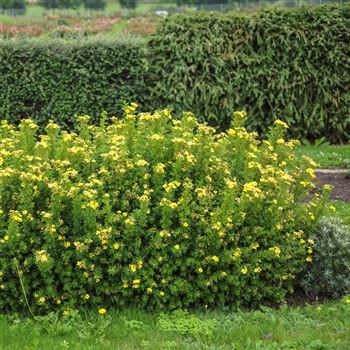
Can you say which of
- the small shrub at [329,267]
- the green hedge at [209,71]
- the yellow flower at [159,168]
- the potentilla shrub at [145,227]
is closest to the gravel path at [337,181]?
the green hedge at [209,71]

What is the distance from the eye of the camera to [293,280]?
526 centimetres

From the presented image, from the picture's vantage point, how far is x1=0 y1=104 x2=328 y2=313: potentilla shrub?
4.69m

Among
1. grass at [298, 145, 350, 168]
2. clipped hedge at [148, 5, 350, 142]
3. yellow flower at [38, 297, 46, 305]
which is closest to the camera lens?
yellow flower at [38, 297, 46, 305]

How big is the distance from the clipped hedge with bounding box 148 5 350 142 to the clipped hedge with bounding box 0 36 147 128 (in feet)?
2.15

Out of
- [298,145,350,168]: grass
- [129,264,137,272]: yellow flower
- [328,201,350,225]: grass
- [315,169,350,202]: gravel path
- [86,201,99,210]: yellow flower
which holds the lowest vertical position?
[298,145,350,168]: grass

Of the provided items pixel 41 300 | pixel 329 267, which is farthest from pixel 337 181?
pixel 41 300

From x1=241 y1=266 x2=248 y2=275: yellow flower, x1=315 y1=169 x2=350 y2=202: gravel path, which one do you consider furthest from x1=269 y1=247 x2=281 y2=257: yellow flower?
x1=315 y1=169 x2=350 y2=202: gravel path

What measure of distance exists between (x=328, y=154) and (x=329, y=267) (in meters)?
5.18

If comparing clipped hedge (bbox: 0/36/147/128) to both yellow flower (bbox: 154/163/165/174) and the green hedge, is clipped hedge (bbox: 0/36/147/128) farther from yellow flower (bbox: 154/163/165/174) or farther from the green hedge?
yellow flower (bbox: 154/163/165/174)

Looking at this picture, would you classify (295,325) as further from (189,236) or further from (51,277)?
(51,277)

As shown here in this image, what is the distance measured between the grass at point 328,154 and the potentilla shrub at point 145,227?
4.50 meters

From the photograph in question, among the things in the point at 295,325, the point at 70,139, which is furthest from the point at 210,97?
the point at 295,325

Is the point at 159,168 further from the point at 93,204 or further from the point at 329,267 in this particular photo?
the point at 329,267

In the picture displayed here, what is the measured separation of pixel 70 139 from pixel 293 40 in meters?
6.59
